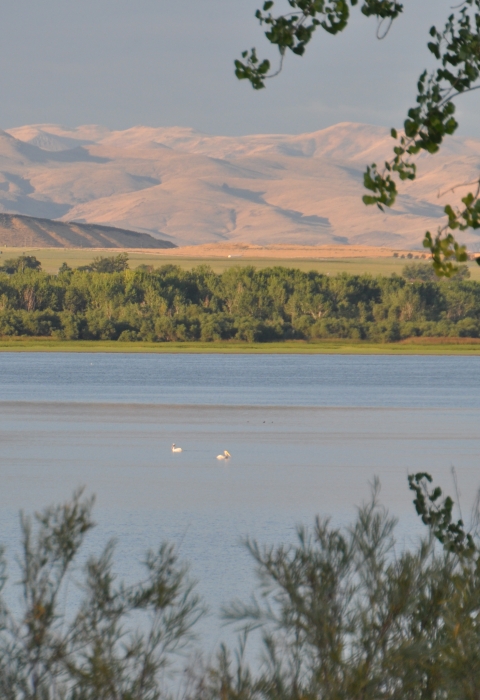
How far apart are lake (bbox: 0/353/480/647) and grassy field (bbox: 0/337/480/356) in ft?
112

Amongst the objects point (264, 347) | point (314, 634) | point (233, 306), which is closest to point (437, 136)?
point (314, 634)

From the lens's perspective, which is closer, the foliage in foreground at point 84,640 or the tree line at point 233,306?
the foliage in foreground at point 84,640

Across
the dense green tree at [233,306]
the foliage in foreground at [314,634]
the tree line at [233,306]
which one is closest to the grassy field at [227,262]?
the tree line at [233,306]

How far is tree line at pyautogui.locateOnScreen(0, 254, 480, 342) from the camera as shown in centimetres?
9850

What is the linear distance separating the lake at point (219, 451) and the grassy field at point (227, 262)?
8724 centimetres

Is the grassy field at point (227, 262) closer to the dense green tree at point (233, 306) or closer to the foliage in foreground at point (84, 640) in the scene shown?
the dense green tree at point (233, 306)

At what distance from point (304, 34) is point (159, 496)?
15.1m

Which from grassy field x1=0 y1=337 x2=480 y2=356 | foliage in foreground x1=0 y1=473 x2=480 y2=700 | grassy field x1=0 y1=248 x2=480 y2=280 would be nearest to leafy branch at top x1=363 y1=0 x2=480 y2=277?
foliage in foreground x1=0 y1=473 x2=480 y2=700

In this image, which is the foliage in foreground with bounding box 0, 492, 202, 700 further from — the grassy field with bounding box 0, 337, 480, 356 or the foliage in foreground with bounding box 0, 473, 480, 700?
the grassy field with bounding box 0, 337, 480, 356

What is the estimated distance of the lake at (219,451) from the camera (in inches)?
609

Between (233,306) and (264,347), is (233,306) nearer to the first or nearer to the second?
(233,306)

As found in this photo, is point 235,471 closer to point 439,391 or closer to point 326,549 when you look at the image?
point 326,549

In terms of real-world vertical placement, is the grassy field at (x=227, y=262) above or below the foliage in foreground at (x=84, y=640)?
above

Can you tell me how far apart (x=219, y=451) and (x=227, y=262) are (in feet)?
420
